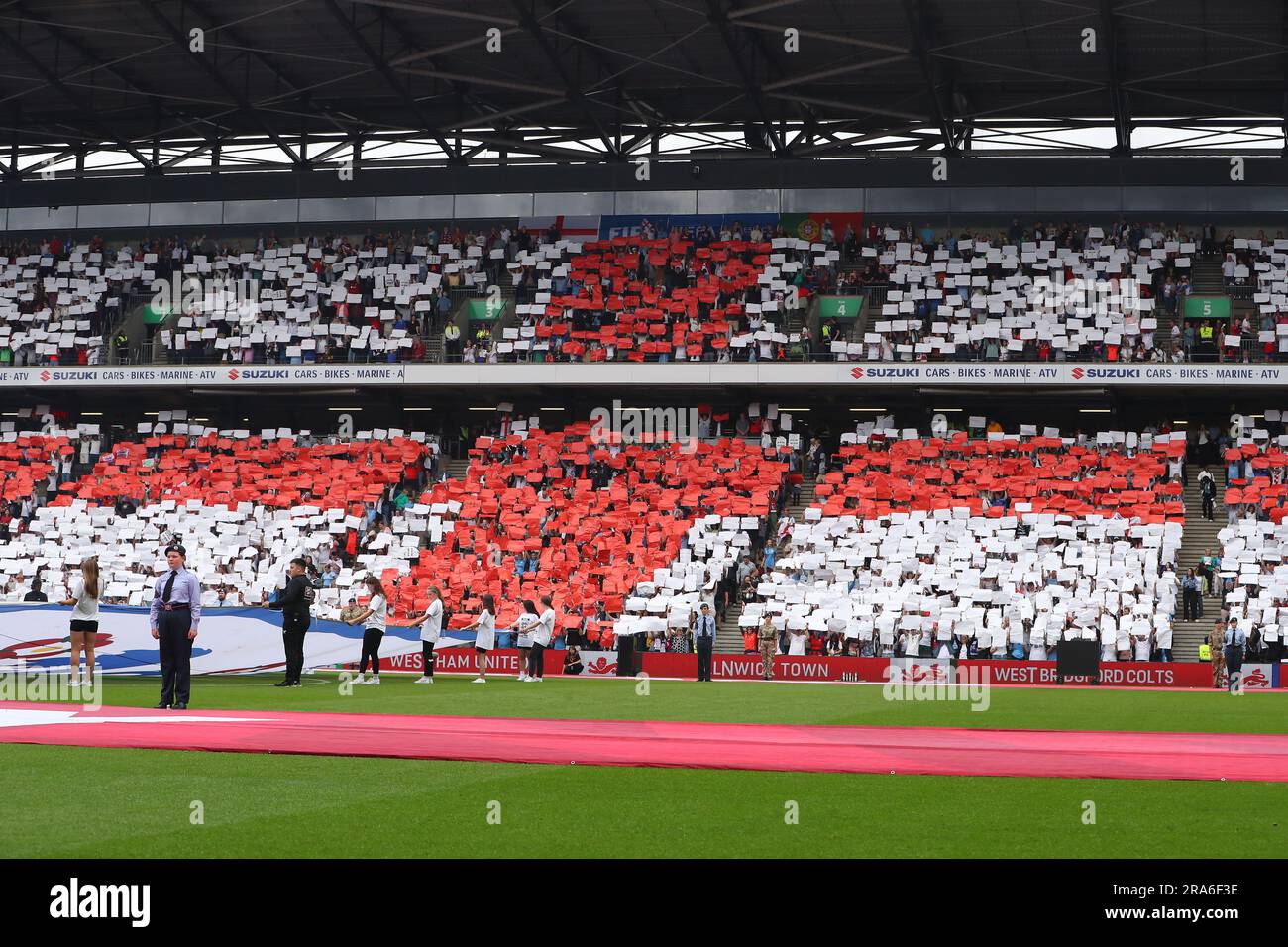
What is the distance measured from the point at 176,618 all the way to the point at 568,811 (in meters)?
9.05

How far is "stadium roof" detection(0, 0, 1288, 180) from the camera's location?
38688 mm

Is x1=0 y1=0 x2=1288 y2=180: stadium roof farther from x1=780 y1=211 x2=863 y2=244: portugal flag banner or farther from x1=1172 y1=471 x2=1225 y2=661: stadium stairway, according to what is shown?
x1=1172 y1=471 x2=1225 y2=661: stadium stairway

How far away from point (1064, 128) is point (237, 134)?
26.4 metres

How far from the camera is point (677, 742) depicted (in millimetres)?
14766

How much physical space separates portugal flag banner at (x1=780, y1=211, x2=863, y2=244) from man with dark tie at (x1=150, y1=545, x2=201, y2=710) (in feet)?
114

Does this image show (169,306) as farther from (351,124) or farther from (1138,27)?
(1138,27)

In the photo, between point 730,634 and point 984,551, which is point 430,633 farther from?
point 984,551

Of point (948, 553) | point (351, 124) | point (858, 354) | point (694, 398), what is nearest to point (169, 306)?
point (351, 124)

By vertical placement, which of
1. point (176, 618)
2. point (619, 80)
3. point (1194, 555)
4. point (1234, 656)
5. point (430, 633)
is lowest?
point (1234, 656)

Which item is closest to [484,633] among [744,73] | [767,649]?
[767,649]

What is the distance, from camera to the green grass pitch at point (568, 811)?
323 inches

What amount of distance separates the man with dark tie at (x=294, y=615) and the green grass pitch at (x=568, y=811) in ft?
33.3

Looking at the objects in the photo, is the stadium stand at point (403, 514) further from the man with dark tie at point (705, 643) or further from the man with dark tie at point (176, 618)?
the man with dark tie at point (176, 618)

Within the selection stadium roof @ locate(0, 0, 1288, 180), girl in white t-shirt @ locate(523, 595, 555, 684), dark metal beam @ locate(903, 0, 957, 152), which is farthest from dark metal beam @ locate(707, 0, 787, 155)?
girl in white t-shirt @ locate(523, 595, 555, 684)
